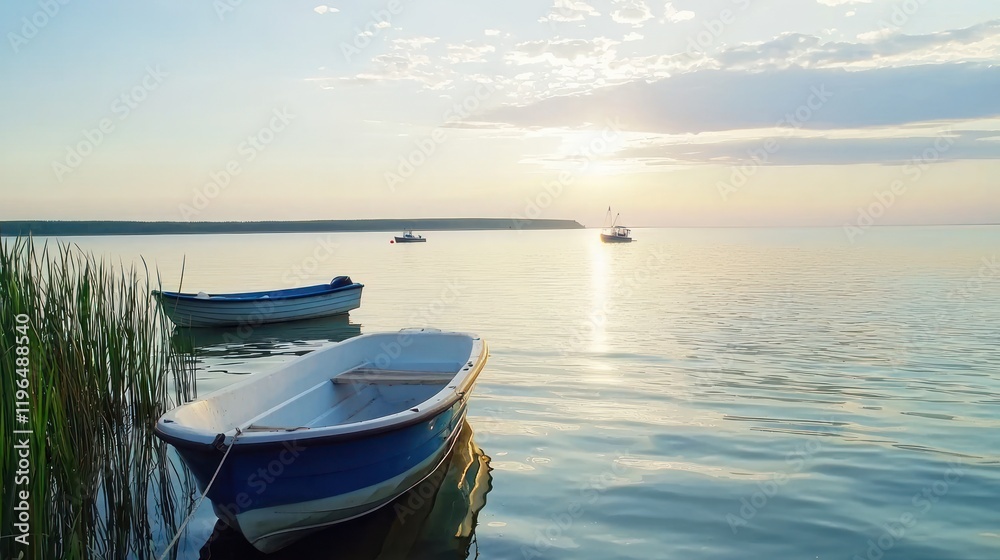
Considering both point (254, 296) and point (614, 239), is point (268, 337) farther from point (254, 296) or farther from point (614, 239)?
point (614, 239)

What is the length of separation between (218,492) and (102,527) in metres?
1.05

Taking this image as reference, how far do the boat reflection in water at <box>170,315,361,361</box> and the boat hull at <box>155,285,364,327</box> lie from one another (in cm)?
23

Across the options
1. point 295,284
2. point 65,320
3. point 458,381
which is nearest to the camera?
point 65,320

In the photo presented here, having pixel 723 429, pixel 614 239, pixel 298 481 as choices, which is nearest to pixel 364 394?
pixel 298 481

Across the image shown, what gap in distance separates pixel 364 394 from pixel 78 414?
3618mm

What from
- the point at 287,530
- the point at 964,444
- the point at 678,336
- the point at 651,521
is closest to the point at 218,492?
the point at 287,530

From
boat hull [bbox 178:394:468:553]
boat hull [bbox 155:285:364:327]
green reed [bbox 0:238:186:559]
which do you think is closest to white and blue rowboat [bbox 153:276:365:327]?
boat hull [bbox 155:285:364:327]

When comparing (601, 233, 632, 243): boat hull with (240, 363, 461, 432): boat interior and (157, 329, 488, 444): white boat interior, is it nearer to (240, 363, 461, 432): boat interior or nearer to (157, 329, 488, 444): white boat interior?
(157, 329, 488, 444): white boat interior

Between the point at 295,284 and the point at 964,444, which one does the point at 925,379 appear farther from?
the point at 295,284

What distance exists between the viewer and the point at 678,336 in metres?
14.3

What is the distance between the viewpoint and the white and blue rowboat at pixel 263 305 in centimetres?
1544

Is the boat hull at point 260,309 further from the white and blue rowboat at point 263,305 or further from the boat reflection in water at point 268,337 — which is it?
the boat reflection in water at point 268,337

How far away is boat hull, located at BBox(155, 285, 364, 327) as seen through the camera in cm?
1545

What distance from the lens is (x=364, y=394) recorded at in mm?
7680
